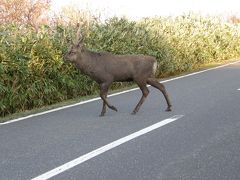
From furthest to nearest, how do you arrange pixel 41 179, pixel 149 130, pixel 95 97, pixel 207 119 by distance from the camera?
pixel 95 97 → pixel 207 119 → pixel 149 130 → pixel 41 179

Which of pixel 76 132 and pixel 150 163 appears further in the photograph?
pixel 76 132

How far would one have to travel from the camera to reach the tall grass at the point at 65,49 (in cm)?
1062

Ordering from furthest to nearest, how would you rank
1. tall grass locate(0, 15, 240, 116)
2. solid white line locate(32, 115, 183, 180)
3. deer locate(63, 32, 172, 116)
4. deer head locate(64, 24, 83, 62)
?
1. tall grass locate(0, 15, 240, 116)
2. deer locate(63, 32, 172, 116)
3. deer head locate(64, 24, 83, 62)
4. solid white line locate(32, 115, 183, 180)

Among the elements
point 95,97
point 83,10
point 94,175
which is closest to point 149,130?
point 94,175

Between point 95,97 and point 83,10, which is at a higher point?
point 83,10

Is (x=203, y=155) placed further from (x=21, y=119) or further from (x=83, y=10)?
(x=83, y=10)

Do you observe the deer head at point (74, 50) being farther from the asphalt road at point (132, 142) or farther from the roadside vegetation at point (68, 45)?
the roadside vegetation at point (68, 45)

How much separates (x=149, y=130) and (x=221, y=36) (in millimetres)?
18527

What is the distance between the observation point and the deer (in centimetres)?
920

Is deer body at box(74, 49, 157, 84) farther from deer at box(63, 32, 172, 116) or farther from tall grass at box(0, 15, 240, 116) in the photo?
tall grass at box(0, 15, 240, 116)

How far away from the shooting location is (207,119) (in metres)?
8.73

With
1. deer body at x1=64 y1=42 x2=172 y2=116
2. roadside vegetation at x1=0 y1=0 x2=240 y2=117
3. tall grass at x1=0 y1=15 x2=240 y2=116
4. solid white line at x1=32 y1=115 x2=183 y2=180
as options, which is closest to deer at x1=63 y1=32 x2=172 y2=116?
deer body at x1=64 y1=42 x2=172 y2=116

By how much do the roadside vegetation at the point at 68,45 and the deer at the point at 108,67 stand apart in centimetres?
151

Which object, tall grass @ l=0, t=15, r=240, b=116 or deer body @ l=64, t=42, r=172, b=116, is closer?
deer body @ l=64, t=42, r=172, b=116
